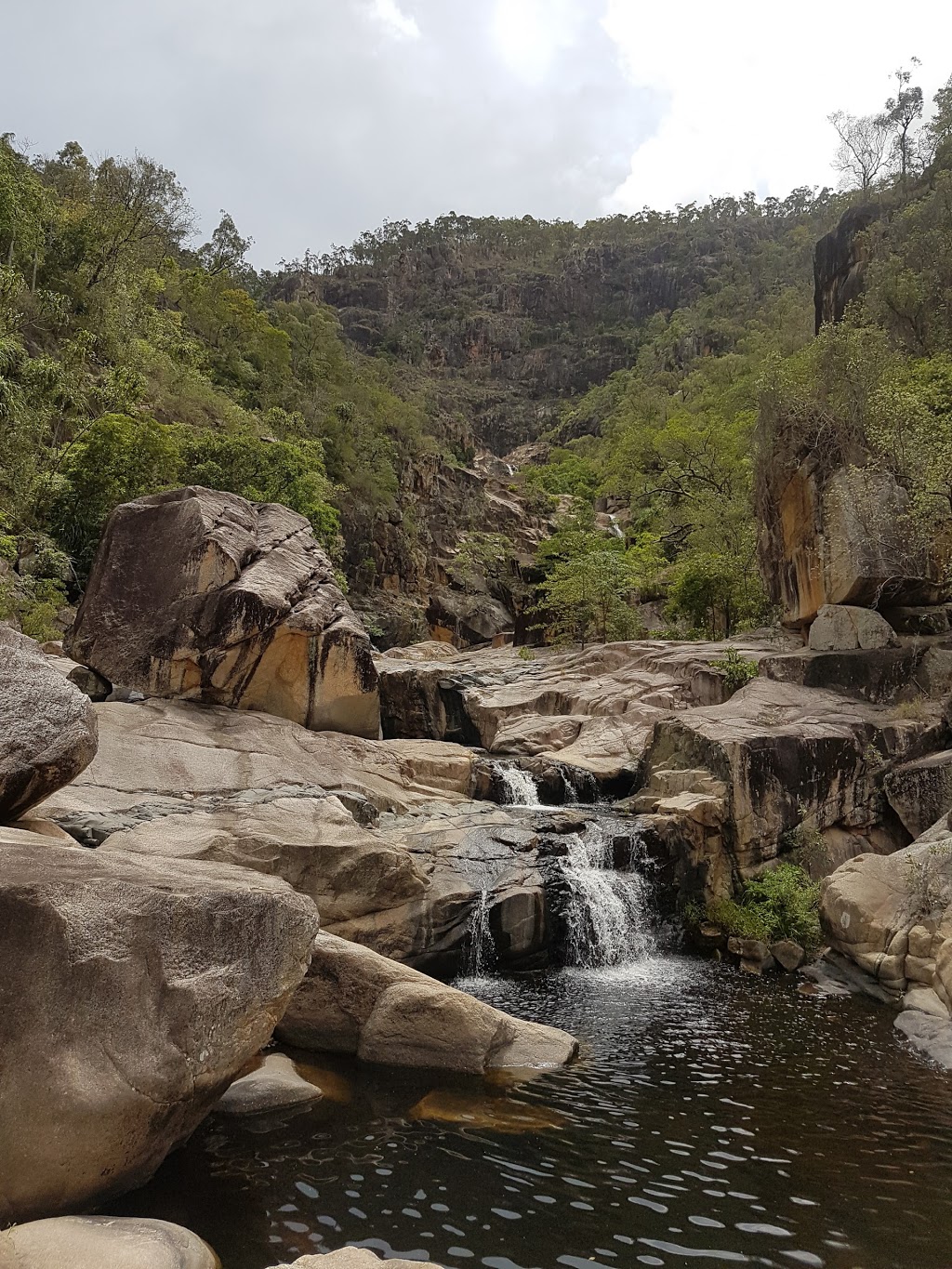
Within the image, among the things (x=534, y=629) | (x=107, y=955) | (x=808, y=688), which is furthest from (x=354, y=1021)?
(x=534, y=629)

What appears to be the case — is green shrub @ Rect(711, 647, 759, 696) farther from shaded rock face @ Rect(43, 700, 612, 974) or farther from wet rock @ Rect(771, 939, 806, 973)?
wet rock @ Rect(771, 939, 806, 973)

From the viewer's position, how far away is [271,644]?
18.1 m

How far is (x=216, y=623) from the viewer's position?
17.4m

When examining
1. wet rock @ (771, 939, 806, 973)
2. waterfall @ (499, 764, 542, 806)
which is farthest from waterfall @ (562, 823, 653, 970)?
waterfall @ (499, 764, 542, 806)

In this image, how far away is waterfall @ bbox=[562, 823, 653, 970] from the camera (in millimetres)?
13977

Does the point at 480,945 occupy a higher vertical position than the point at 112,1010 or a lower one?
lower

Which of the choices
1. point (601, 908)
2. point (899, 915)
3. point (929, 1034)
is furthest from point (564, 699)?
point (929, 1034)

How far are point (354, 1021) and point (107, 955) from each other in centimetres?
414

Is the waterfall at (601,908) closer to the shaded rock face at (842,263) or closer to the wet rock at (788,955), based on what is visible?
the wet rock at (788,955)

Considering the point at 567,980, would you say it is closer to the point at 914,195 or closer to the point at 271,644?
the point at 271,644

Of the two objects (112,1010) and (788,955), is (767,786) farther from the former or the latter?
(112,1010)

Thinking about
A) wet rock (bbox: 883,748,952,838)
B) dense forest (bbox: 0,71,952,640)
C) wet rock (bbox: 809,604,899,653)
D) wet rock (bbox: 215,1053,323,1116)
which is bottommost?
wet rock (bbox: 215,1053,323,1116)

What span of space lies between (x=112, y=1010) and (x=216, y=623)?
1241cm

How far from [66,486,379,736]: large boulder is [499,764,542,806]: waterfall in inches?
133
